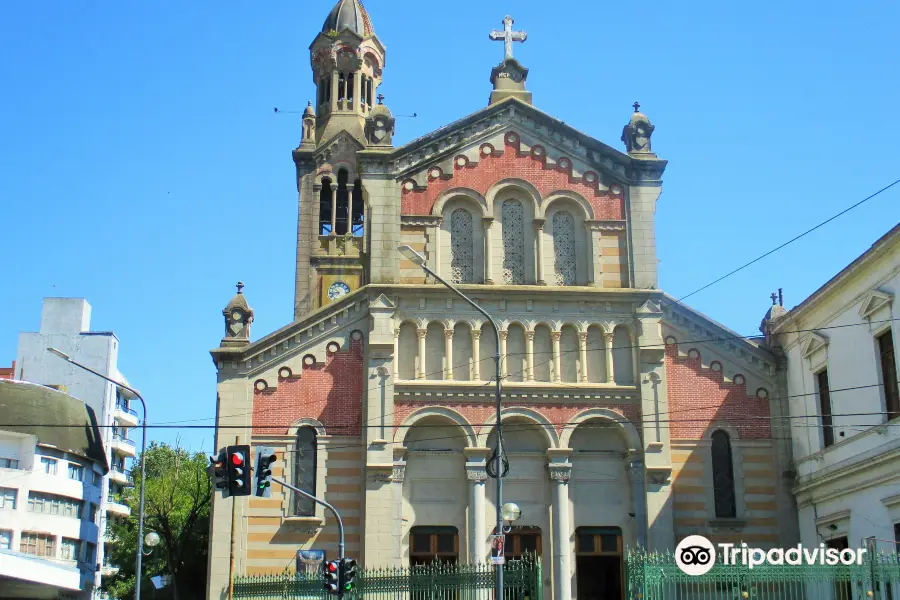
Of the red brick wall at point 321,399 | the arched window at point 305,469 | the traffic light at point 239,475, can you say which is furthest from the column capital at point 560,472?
the traffic light at point 239,475

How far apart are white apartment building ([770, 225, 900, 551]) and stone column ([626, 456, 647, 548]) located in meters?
4.69

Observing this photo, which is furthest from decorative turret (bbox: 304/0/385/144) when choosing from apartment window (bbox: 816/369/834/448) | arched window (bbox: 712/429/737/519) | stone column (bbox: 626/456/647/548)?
apartment window (bbox: 816/369/834/448)

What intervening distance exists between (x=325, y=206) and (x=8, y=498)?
20602 millimetres

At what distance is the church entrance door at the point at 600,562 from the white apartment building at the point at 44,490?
2467 cm

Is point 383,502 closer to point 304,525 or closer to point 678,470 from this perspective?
point 304,525

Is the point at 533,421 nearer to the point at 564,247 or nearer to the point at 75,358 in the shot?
the point at 564,247

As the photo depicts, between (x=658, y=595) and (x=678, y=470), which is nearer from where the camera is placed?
(x=658, y=595)

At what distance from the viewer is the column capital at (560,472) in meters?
32.3

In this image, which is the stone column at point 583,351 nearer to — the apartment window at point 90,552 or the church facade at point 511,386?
the church facade at point 511,386

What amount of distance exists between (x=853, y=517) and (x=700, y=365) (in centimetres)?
689

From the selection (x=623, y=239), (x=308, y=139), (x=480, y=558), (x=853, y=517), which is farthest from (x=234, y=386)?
(x=308, y=139)

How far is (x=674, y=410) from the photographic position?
33.1 m

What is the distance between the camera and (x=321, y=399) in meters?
32.7

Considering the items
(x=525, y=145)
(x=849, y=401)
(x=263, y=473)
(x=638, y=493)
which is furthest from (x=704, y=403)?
(x=263, y=473)
